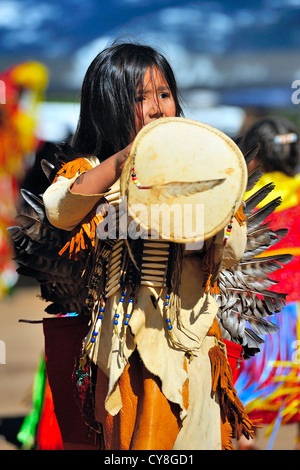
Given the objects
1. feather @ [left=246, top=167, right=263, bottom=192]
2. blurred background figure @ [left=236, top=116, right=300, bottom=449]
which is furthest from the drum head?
blurred background figure @ [left=236, top=116, right=300, bottom=449]

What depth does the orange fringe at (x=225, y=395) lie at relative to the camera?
6.61ft

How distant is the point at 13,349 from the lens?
6426 mm

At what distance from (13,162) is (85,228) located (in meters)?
7.44

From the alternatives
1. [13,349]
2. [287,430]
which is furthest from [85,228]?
[13,349]

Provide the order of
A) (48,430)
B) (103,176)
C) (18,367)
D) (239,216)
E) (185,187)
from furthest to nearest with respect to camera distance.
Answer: (18,367) < (48,430) < (239,216) < (103,176) < (185,187)

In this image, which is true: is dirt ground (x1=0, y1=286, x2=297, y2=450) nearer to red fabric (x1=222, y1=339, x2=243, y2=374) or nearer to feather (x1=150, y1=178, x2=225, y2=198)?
red fabric (x1=222, y1=339, x2=243, y2=374)

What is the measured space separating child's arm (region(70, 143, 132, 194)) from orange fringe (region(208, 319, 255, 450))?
54cm

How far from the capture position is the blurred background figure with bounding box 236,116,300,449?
3623mm

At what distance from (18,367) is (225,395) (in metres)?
3.99

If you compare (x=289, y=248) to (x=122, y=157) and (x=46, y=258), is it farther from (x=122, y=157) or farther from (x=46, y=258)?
(x=122, y=157)

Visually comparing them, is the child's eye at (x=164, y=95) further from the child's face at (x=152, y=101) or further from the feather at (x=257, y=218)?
the feather at (x=257, y=218)

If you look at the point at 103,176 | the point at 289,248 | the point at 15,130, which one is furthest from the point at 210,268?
the point at 15,130

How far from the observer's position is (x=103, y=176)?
6.12 feet

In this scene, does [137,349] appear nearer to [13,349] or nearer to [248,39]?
[13,349]
